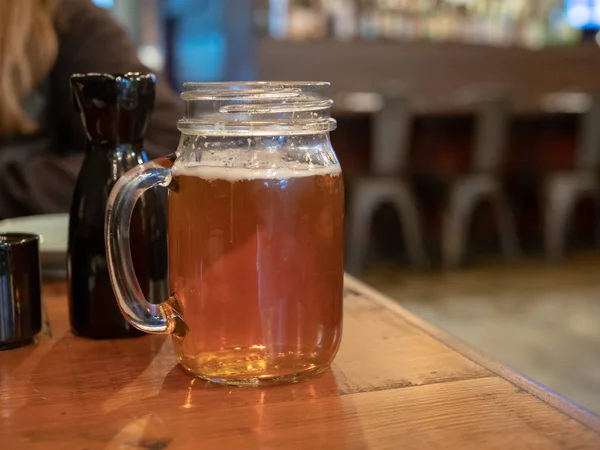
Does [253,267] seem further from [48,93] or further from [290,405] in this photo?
[48,93]

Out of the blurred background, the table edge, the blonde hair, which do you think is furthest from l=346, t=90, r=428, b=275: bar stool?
the table edge

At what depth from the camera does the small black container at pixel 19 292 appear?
2.05 feet

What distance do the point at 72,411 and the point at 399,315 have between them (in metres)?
0.36

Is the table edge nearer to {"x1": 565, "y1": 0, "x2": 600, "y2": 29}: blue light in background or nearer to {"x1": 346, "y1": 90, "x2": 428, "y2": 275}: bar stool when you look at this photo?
{"x1": 346, "y1": 90, "x2": 428, "y2": 275}: bar stool

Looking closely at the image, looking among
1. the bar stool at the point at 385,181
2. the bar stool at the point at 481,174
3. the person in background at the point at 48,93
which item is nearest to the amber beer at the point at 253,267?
the person in background at the point at 48,93

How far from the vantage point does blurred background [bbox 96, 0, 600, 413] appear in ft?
9.45

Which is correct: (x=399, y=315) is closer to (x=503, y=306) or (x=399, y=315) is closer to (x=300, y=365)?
(x=300, y=365)

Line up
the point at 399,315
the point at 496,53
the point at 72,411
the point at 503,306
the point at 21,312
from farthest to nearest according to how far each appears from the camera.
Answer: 1. the point at 496,53
2. the point at 503,306
3. the point at 399,315
4. the point at 21,312
5. the point at 72,411

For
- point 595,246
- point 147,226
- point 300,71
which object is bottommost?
point 595,246

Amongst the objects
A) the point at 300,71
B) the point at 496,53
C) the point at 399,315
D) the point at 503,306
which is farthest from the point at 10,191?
the point at 496,53

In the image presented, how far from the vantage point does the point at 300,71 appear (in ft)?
15.3

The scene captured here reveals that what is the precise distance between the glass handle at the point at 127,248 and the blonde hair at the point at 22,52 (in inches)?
36.9

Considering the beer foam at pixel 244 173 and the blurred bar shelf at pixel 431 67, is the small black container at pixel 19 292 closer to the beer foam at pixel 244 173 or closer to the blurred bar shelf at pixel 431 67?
the beer foam at pixel 244 173

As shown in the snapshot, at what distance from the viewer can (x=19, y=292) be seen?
0.63m
